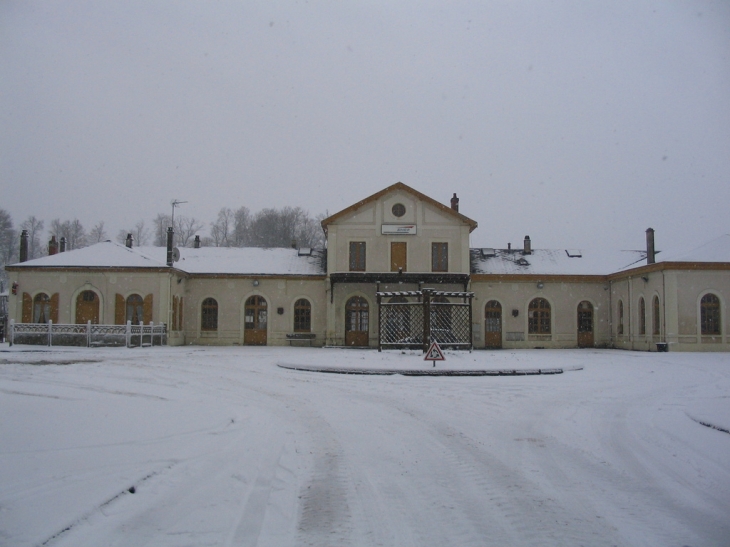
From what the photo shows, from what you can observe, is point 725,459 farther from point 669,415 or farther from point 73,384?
point 73,384

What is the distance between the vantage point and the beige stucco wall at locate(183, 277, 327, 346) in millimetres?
30188

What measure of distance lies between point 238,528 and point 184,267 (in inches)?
1096

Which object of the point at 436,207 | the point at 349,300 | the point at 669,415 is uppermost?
the point at 436,207

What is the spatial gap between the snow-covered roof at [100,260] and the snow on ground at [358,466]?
52.8ft

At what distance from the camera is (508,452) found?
6965 millimetres

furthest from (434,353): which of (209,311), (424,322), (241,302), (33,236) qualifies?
(33,236)

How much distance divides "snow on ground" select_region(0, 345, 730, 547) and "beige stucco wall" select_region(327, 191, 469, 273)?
16.9 metres

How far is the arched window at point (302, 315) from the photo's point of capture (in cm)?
3027

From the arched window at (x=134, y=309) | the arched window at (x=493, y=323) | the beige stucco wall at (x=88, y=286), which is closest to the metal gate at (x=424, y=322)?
the arched window at (x=493, y=323)

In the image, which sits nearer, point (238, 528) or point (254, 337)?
point (238, 528)

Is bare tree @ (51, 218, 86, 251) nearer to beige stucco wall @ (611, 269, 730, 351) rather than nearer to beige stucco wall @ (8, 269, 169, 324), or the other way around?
beige stucco wall @ (8, 269, 169, 324)

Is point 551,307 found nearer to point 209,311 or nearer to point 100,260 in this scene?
point 209,311

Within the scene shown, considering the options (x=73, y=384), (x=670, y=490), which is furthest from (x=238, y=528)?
(x=73, y=384)

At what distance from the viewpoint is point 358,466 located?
6.29 m
